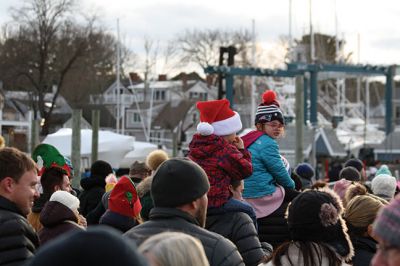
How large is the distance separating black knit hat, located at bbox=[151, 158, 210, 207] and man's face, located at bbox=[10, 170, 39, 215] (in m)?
1.12

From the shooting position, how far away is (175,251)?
343 centimetres

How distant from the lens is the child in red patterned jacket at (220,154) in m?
6.64

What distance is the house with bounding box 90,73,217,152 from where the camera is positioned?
3735 inches

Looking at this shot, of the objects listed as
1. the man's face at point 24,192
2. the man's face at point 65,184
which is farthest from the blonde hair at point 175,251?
the man's face at point 65,184

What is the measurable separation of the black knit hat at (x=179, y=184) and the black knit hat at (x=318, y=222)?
65cm

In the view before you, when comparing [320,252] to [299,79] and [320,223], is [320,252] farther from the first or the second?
[299,79]

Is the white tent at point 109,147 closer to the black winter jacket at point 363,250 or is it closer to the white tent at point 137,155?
the white tent at point 137,155

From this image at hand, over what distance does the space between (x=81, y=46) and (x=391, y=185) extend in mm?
59743

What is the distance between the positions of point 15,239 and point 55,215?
3.65 feet

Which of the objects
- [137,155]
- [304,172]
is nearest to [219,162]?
[304,172]

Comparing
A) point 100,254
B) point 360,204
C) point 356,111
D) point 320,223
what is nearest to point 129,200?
point 360,204

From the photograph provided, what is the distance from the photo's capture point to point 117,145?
35.4 m

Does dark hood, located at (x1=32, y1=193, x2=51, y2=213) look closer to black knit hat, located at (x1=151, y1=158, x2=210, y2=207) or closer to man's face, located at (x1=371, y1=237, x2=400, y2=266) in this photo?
black knit hat, located at (x1=151, y1=158, x2=210, y2=207)

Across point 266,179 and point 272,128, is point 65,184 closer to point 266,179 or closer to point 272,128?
point 266,179
